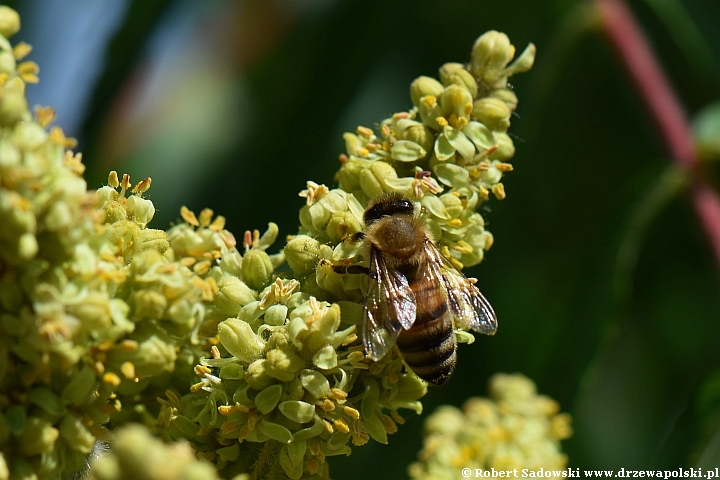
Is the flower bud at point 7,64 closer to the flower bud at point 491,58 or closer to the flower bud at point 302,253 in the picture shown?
the flower bud at point 302,253

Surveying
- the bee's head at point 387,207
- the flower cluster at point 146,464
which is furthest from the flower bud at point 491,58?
the flower cluster at point 146,464

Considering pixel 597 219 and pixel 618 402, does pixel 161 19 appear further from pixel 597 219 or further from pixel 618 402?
pixel 618 402

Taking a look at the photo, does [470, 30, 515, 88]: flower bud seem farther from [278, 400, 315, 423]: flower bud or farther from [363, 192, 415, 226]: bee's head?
[278, 400, 315, 423]: flower bud

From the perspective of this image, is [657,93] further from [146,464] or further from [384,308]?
[146,464]

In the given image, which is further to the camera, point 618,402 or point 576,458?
point 618,402

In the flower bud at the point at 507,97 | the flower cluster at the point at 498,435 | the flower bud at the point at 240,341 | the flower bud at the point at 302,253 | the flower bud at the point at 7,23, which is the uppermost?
the flower bud at the point at 507,97

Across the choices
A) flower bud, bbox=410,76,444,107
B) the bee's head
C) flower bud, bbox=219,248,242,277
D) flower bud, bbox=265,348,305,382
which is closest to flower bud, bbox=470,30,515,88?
flower bud, bbox=410,76,444,107

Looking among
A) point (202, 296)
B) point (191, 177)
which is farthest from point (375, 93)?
point (202, 296)
